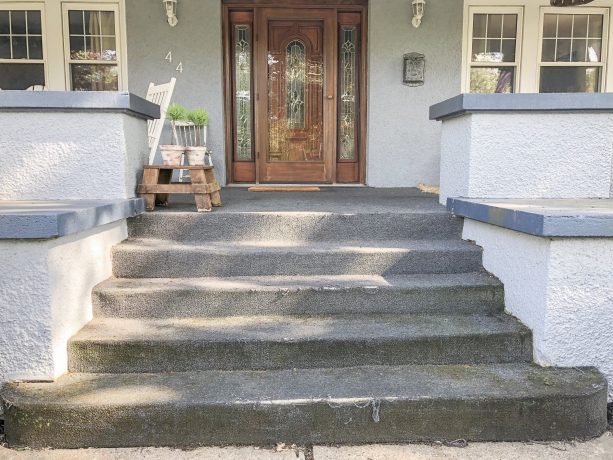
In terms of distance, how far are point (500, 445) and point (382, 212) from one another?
160 cm

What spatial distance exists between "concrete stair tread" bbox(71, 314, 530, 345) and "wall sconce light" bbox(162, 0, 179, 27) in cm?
394

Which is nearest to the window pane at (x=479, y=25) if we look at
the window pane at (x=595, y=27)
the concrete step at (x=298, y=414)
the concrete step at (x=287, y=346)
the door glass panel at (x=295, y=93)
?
the window pane at (x=595, y=27)

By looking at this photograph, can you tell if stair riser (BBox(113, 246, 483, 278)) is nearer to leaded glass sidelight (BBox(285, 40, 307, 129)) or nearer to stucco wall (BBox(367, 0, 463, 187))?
stucco wall (BBox(367, 0, 463, 187))

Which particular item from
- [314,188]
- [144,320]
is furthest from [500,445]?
[314,188]

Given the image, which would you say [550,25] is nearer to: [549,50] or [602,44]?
[549,50]

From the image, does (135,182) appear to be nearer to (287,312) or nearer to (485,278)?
(287,312)

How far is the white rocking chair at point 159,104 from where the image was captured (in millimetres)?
4652

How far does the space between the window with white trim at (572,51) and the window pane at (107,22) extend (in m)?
4.80

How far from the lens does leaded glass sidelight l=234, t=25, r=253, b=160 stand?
18.8 ft

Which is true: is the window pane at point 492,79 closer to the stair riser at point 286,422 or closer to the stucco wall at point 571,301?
the stucco wall at point 571,301

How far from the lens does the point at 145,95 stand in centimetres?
562

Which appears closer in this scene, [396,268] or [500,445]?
[500,445]

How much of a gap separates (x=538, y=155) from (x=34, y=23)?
5309 millimetres

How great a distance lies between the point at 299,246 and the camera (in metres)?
3.06
